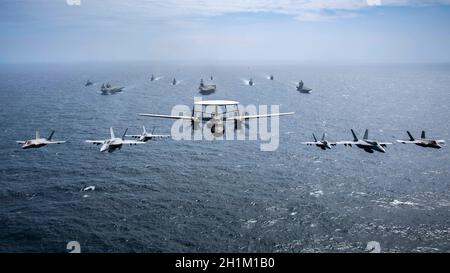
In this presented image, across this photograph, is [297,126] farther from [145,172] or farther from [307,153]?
[145,172]

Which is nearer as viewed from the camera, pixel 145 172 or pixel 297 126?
pixel 145 172

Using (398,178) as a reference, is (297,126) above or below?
above

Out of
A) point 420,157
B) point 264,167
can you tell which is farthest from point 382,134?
point 264,167

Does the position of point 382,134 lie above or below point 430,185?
above

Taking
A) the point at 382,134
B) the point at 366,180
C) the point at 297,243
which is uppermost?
the point at 382,134
